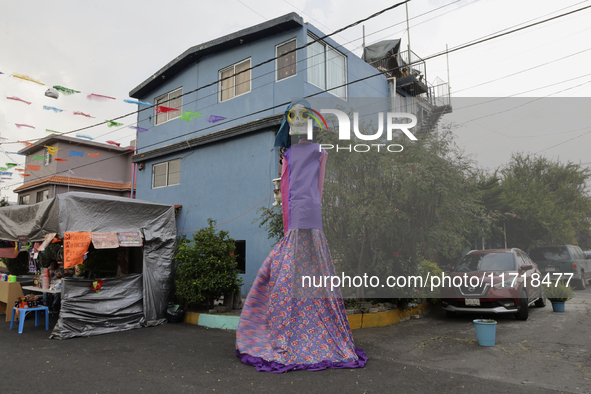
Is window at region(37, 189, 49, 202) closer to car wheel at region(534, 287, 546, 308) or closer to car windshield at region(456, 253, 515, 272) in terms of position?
car windshield at region(456, 253, 515, 272)

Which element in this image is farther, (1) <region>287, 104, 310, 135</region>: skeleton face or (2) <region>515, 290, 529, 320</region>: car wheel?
(2) <region>515, 290, 529, 320</region>: car wheel

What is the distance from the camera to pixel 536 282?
34.1 ft

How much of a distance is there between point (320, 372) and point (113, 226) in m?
6.14

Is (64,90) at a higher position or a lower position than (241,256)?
higher

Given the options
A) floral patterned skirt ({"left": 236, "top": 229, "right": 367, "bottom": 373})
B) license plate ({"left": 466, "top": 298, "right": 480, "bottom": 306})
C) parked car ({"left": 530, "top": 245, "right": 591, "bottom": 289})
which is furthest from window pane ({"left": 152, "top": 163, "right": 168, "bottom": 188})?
parked car ({"left": 530, "top": 245, "right": 591, "bottom": 289})

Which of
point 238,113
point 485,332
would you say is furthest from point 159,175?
point 485,332

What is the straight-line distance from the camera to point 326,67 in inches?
477

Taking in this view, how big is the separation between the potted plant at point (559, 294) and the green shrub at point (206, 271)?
8.07 metres

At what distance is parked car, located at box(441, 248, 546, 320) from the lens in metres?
9.05

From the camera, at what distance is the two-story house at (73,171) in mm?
22422

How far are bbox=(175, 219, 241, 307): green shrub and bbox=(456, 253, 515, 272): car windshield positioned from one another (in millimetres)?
5781

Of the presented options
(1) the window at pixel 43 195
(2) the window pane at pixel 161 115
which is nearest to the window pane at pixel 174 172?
(2) the window pane at pixel 161 115

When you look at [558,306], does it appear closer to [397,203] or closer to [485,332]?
[485,332]

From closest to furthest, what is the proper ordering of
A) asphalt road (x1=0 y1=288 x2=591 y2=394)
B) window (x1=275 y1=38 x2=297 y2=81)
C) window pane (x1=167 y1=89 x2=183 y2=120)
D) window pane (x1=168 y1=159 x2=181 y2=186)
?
1. asphalt road (x1=0 y1=288 x2=591 y2=394)
2. window (x1=275 y1=38 x2=297 y2=81)
3. window pane (x1=168 y1=159 x2=181 y2=186)
4. window pane (x1=167 y1=89 x2=183 y2=120)
